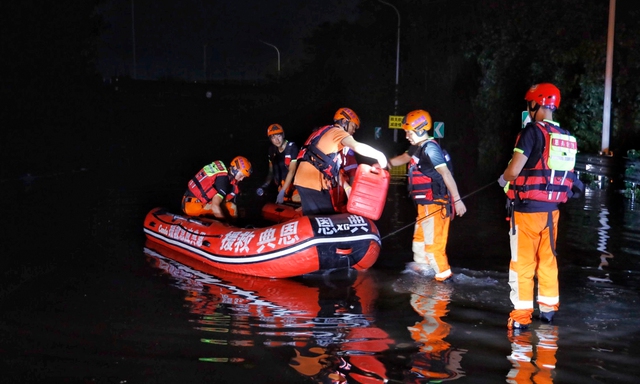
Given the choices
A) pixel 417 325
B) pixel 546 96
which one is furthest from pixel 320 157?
pixel 546 96

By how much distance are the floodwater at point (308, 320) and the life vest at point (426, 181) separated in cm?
91

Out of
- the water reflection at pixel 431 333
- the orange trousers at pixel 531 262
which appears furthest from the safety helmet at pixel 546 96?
the water reflection at pixel 431 333

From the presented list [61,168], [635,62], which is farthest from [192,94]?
[635,62]

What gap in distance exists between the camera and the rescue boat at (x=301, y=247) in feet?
24.2

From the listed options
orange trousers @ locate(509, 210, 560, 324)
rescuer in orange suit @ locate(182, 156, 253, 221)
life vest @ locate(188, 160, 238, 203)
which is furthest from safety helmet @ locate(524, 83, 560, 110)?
life vest @ locate(188, 160, 238, 203)

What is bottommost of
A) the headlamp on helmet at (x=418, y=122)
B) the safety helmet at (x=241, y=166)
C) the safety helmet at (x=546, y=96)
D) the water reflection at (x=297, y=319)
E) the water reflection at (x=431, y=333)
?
the water reflection at (x=297, y=319)

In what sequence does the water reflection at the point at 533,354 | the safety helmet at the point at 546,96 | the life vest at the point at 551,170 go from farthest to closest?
the safety helmet at the point at 546,96 → the life vest at the point at 551,170 → the water reflection at the point at 533,354

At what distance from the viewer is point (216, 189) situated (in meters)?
9.80

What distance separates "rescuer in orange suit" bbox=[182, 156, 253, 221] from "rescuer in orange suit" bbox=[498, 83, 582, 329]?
4712 millimetres

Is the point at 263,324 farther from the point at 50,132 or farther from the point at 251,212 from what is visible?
the point at 50,132

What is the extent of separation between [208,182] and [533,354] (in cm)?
592

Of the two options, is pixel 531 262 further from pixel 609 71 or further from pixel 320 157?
pixel 609 71

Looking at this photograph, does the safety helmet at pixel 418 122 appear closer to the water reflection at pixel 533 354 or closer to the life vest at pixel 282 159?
the water reflection at pixel 533 354

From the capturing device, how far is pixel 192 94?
5419cm
